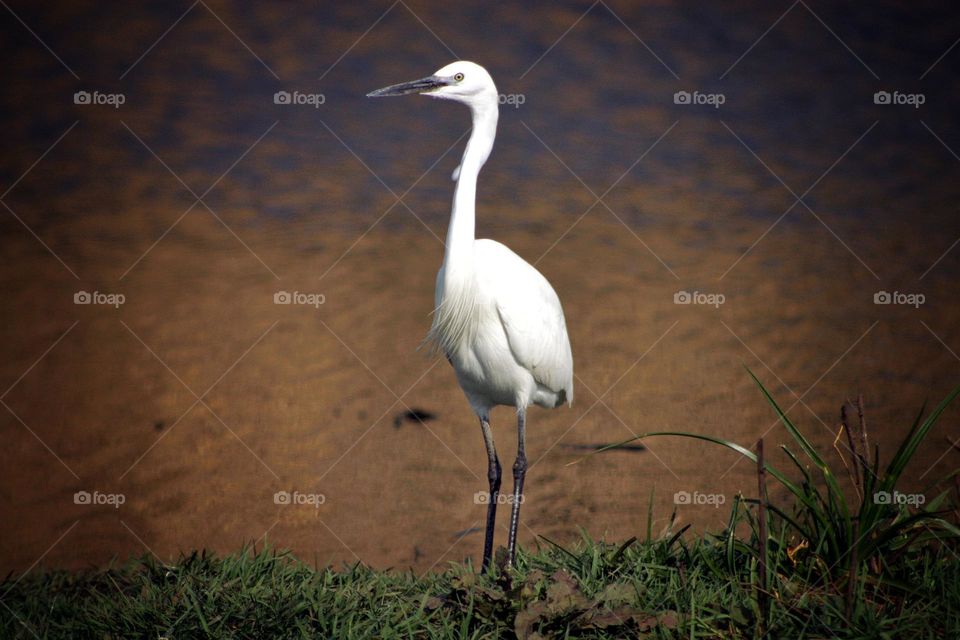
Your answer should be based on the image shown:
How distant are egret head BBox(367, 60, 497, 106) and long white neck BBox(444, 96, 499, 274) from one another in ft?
0.08

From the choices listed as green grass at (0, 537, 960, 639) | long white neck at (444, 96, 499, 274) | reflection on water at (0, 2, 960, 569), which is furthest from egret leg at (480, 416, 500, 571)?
reflection on water at (0, 2, 960, 569)

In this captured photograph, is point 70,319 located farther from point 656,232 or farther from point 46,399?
point 656,232

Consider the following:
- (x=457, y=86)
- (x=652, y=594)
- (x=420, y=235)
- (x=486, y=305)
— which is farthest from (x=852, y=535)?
(x=420, y=235)

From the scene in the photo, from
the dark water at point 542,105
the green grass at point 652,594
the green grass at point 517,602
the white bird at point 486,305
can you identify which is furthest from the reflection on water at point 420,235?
the green grass at point 652,594

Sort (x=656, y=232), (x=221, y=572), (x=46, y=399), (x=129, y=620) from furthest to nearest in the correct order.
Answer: (x=656, y=232) → (x=46, y=399) → (x=221, y=572) → (x=129, y=620)

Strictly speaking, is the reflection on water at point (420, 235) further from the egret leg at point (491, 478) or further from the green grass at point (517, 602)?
the green grass at point (517, 602)

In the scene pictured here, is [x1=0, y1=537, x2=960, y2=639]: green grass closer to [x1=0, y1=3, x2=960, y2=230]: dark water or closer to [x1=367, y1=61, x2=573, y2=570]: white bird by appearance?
[x1=367, y1=61, x2=573, y2=570]: white bird

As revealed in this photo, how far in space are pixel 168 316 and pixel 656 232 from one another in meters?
2.23

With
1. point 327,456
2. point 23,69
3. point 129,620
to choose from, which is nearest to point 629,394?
point 327,456

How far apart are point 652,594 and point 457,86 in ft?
5.72

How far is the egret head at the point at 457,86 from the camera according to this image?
324cm

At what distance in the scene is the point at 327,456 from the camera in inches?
168

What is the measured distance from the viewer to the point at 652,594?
251 cm

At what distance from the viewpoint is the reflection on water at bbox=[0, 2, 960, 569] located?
13.8 feet
